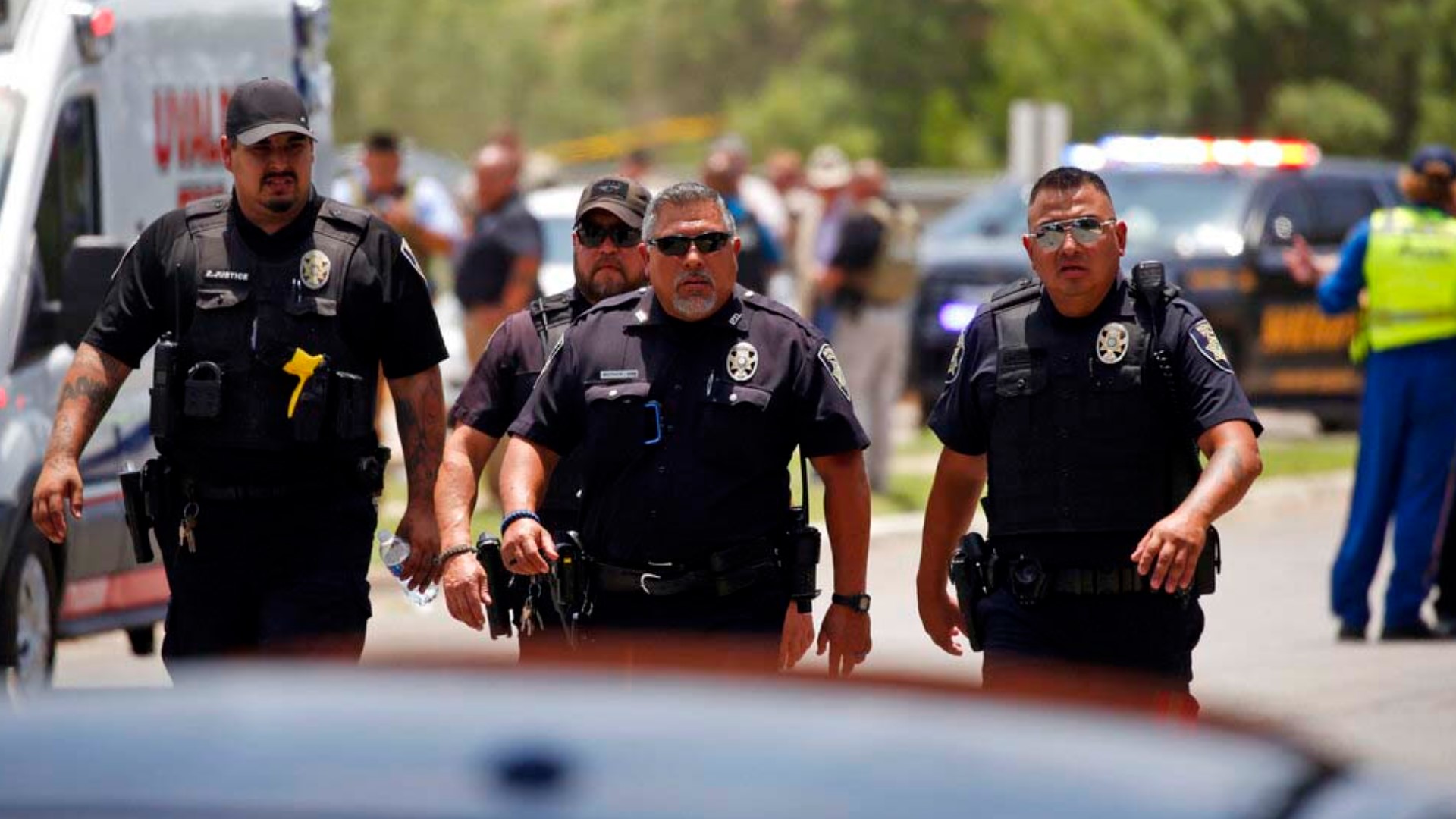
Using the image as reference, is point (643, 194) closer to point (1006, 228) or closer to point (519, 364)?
point (519, 364)

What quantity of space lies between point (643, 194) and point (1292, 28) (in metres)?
45.6

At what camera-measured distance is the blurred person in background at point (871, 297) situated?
1438 cm

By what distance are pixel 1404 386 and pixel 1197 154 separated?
8.59 m

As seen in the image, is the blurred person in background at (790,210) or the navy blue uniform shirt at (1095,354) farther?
the blurred person in background at (790,210)

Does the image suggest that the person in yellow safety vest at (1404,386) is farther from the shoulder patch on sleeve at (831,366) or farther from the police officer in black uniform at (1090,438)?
the shoulder patch on sleeve at (831,366)

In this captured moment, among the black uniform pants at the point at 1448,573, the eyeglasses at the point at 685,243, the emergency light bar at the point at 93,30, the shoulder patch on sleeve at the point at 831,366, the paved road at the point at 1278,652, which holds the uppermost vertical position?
the emergency light bar at the point at 93,30

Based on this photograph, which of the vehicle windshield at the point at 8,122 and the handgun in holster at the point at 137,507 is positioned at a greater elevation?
the vehicle windshield at the point at 8,122

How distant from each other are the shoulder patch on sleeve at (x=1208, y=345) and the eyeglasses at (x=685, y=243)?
0.99 m

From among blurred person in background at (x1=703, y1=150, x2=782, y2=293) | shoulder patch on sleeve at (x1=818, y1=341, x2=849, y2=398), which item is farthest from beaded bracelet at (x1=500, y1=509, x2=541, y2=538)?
blurred person in background at (x1=703, y1=150, x2=782, y2=293)

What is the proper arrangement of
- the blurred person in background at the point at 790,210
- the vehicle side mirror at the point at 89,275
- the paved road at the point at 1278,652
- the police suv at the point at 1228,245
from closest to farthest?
the vehicle side mirror at the point at 89,275 < the paved road at the point at 1278,652 < the blurred person in background at the point at 790,210 < the police suv at the point at 1228,245

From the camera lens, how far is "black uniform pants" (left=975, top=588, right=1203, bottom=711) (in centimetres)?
565

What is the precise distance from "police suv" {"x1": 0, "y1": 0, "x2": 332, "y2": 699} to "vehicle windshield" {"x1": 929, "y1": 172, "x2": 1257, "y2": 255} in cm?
976

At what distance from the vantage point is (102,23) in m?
8.68

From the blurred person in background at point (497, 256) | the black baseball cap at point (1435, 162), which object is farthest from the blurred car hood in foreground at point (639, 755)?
the blurred person in background at point (497, 256)
